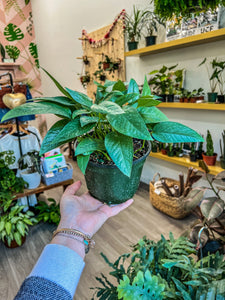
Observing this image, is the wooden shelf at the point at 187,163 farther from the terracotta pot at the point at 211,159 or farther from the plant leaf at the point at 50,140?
the plant leaf at the point at 50,140

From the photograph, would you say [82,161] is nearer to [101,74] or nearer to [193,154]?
[193,154]

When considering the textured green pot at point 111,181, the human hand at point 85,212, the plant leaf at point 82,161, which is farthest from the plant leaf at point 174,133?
the human hand at point 85,212

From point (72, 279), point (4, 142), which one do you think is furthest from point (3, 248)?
point (72, 279)

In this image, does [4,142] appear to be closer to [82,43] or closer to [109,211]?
[109,211]

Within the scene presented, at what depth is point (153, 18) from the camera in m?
2.46

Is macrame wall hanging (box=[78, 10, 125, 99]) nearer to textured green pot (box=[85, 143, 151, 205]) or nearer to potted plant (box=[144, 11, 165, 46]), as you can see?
potted plant (box=[144, 11, 165, 46])

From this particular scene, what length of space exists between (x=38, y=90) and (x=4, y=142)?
3889 millimetres

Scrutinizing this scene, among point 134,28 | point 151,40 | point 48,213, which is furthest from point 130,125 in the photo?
point 134,28

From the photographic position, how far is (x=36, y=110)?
1.92ft

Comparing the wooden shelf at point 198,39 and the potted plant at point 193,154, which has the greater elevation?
the wooden shelf at point 198,39

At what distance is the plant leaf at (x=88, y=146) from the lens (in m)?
0.63

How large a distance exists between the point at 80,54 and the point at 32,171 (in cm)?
295

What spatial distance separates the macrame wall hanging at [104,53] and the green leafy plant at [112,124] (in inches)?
105

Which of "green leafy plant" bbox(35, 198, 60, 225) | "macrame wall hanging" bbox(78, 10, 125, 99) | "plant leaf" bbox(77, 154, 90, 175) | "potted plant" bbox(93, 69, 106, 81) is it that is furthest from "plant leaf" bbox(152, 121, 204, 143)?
"potted plant" bbox(93, 69, 106, 81)
